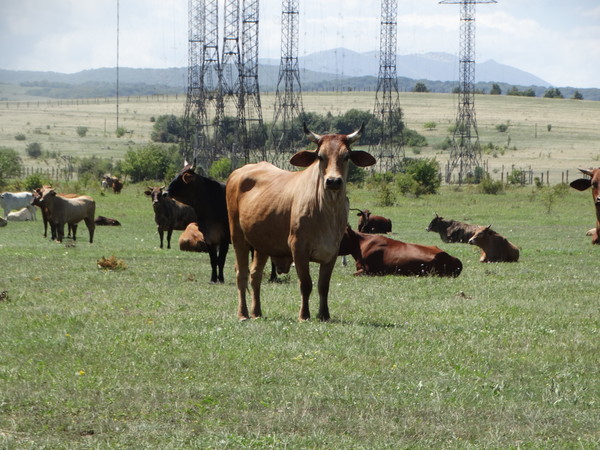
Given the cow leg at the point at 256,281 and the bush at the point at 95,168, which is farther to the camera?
the bush at the point at 95,168

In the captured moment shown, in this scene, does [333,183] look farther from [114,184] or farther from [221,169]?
[221,169]

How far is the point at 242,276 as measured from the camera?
43.7ft

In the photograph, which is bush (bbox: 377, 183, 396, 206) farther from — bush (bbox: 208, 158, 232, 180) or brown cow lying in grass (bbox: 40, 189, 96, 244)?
bush (bbox: 208, 158, 232, 180)

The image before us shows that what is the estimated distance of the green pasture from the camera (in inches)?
294

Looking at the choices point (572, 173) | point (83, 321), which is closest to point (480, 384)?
point (83, 321)

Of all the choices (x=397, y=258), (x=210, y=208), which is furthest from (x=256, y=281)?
(x=397, y=258)

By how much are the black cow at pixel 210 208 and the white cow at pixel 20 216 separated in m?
23.8

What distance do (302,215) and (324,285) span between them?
3.20 ft

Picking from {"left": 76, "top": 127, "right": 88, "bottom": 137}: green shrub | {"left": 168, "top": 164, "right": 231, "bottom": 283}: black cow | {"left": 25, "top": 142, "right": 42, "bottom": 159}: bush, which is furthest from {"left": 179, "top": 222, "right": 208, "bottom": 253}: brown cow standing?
{"left": 76, "top": 127, "right": 88, "bottom": 137}: green shrub

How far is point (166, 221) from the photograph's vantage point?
1160 inches

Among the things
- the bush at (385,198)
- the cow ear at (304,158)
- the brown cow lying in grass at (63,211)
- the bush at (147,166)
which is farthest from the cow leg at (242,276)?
the bush at (147,166)

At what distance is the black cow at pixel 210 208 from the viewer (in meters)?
18.3

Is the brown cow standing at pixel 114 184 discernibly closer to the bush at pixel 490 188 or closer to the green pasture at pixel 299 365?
the bush at pixel 490 188

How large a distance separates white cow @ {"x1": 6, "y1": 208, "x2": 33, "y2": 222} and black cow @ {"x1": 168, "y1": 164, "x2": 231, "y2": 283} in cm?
2385
